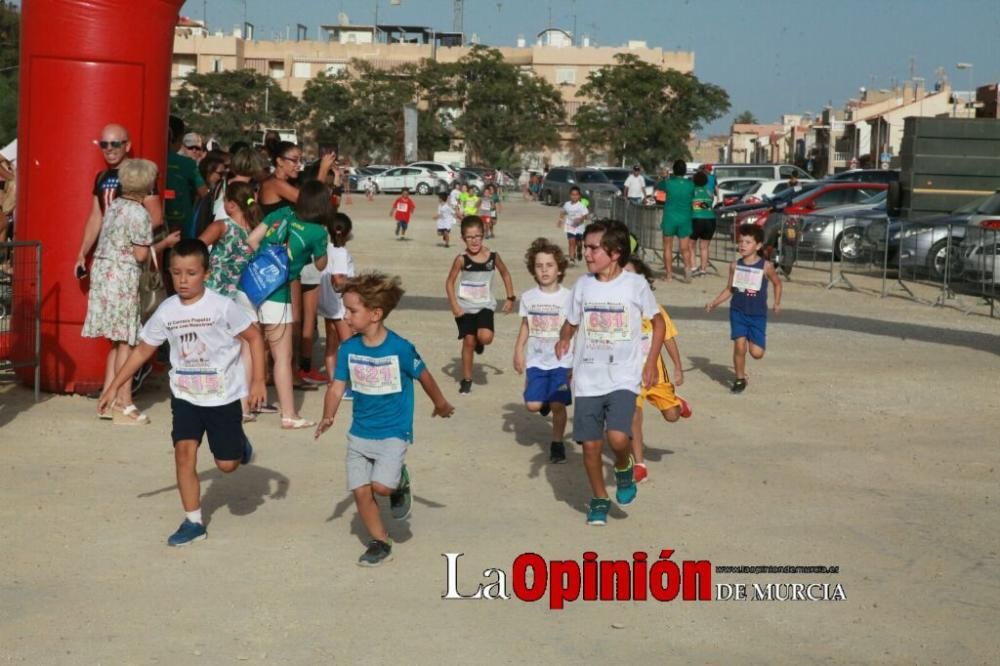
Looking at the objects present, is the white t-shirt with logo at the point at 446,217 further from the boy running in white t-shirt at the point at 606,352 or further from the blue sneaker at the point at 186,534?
the blue sneaker at the point at 186,534

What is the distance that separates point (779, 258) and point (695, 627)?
16.8m

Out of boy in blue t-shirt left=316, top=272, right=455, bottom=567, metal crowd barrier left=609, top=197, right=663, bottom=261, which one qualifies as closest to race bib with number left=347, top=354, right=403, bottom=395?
boy in blue t-shirt left=316, top=272, right=455, bottom=567

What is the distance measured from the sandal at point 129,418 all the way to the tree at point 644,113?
77789mm

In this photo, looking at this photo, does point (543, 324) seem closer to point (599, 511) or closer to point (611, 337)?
point (611, 337)

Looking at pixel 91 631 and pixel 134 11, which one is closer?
pixel 91 631

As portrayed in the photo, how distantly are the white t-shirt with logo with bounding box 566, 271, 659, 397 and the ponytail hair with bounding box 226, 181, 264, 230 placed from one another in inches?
126

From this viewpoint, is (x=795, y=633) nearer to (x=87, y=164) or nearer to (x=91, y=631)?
(x=91, y=631)

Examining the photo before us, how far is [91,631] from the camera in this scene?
18.1 feet

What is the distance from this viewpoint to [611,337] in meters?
7.25

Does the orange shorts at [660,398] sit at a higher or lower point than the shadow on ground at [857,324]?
higher

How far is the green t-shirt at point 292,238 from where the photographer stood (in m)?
9.66

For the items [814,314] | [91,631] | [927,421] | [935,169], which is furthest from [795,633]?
[935,169]

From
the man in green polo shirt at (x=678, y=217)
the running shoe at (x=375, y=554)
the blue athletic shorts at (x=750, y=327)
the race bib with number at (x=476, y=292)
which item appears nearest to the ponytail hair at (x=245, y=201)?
the race bib with number at (x=476, y=292)

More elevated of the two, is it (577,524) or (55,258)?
(55,258)
